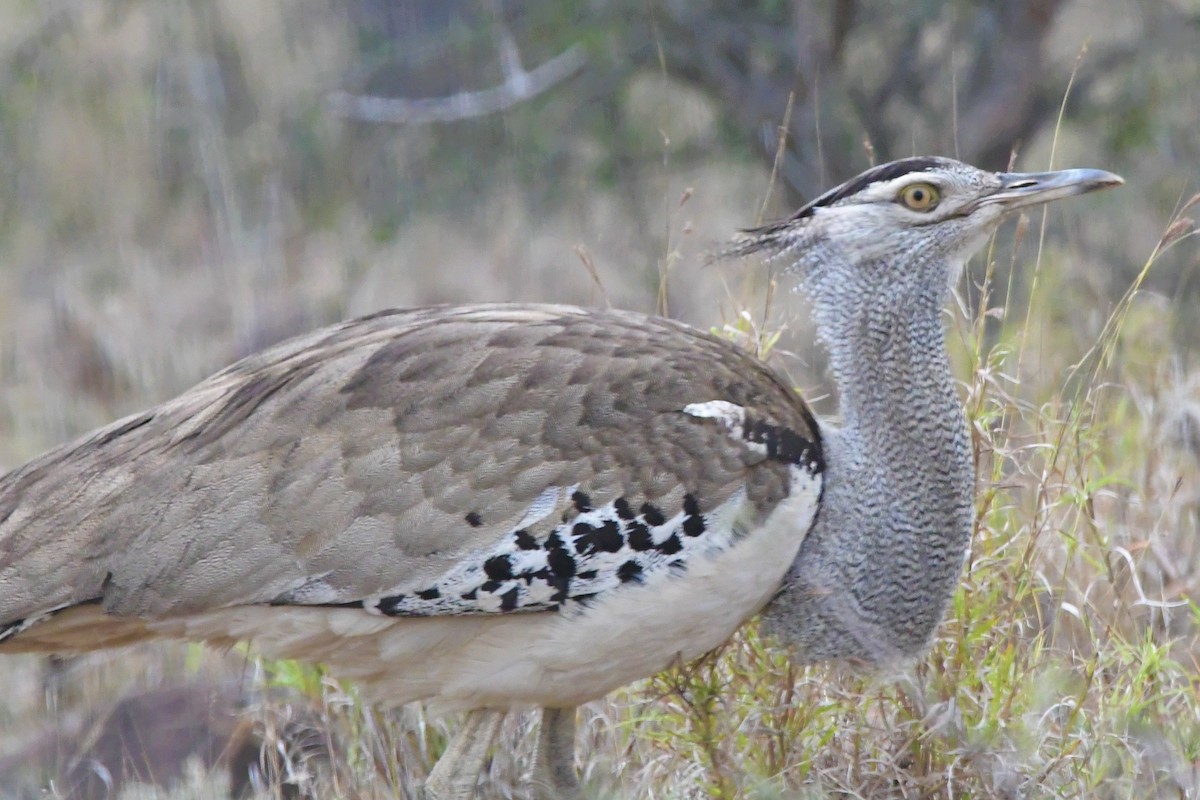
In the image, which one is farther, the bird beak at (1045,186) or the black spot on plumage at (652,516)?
the bird beak at (1045,186)

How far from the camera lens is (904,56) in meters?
5.60

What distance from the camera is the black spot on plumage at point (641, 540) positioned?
276 centimetres

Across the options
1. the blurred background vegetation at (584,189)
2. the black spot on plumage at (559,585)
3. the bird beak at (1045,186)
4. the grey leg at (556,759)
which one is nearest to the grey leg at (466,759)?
the grey leg at (556,759)

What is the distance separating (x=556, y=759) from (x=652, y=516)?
649 mm

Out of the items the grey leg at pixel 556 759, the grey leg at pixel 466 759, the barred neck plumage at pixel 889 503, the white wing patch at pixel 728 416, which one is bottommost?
the grey leg at pixel 556 759

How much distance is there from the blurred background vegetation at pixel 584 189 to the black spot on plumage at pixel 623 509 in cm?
46

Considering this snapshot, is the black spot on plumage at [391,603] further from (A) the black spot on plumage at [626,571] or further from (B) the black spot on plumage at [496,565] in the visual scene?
(A) the black spot on plumage at [626,571]

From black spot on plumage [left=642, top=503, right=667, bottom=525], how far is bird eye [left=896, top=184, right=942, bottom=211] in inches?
28.9

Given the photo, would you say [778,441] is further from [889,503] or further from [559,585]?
[559,585]

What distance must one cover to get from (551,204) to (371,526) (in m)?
3.21

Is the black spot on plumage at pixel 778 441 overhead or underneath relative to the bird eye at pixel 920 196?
underneath

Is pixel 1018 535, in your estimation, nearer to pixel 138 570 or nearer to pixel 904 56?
pixel 138 570

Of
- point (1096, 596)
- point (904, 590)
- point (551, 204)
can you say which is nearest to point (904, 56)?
point (551, 204)

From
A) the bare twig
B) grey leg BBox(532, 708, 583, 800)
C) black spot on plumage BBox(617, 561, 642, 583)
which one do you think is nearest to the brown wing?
black spot on plumage BBox(617, 561, 642, 583)
